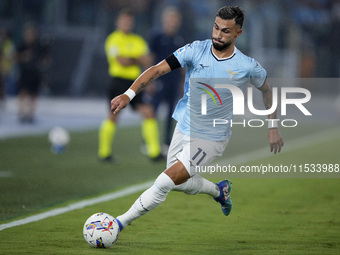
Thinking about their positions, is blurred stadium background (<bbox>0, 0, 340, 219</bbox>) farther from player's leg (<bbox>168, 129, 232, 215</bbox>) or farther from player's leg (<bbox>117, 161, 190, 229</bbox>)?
player's leg (<bbox>117, 161, 190, 229</bbox>)

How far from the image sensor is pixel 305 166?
527 inches

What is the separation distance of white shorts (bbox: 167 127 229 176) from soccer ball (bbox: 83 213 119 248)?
803mm

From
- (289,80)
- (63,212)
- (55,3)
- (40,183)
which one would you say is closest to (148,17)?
(55,3)

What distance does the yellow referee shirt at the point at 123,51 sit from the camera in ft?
42.3

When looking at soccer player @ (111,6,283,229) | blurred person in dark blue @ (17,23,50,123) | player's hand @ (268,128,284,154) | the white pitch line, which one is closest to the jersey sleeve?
soccer player @ (111,6,283,229)

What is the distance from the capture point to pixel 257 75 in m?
7.02

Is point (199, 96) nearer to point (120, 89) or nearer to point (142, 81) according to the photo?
point (142, 81)

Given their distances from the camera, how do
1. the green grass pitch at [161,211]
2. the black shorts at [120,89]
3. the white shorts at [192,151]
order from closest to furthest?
1. the green grass pitch at [161,211]
2. the white shorts at [192,151]
3. the black shorts at [120,89]

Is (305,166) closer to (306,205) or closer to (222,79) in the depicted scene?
(306,205)

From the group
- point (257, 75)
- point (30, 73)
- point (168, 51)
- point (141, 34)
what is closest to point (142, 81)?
point (257, 75)

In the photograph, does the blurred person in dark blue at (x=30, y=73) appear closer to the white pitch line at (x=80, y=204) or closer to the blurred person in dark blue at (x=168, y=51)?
the blurred person in dark blue at (x=168, y=51)

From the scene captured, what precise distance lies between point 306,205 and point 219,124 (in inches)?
105

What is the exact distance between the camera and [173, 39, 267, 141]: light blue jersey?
6883 mm

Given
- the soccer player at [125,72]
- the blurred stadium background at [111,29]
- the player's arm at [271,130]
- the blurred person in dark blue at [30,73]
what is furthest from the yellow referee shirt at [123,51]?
the blurred stadium background at [111,29]
